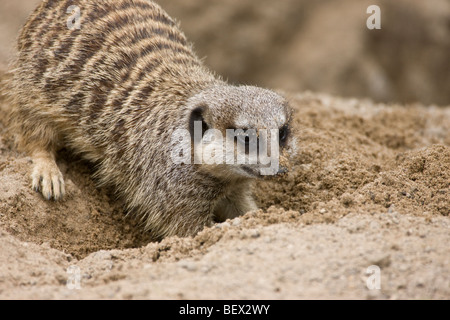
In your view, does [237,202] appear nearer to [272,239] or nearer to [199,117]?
[199,117]

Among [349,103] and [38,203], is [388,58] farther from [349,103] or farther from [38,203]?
[38,203]

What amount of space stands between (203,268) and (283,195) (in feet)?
5.34

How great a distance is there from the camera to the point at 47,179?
13.6 ft

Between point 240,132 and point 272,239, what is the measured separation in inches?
30.0

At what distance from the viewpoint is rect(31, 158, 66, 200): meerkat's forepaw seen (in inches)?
161

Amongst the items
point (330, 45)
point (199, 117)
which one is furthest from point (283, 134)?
point (330, 45)

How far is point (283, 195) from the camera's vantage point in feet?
14.3

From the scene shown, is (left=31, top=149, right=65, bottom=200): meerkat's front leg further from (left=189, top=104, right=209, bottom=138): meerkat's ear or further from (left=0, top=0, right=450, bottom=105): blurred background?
(left=0, top=0, right=450, bottom=105): blurred background

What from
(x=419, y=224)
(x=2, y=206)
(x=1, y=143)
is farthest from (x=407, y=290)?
(x=1, y=143)

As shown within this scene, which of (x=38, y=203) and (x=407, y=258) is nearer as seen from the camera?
(x=407, y=258)

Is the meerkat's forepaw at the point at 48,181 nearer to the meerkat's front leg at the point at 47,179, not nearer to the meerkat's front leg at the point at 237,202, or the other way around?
the meerkat's front leg at the point at 47,179

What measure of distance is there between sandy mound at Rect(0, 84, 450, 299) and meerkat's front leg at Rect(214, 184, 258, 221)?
10.3 inches

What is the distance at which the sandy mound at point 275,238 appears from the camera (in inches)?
107

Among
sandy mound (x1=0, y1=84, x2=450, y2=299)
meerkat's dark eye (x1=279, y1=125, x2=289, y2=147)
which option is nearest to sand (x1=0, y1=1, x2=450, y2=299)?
sandy mound (x1=0, y1=84, x2=450, y2=299)
